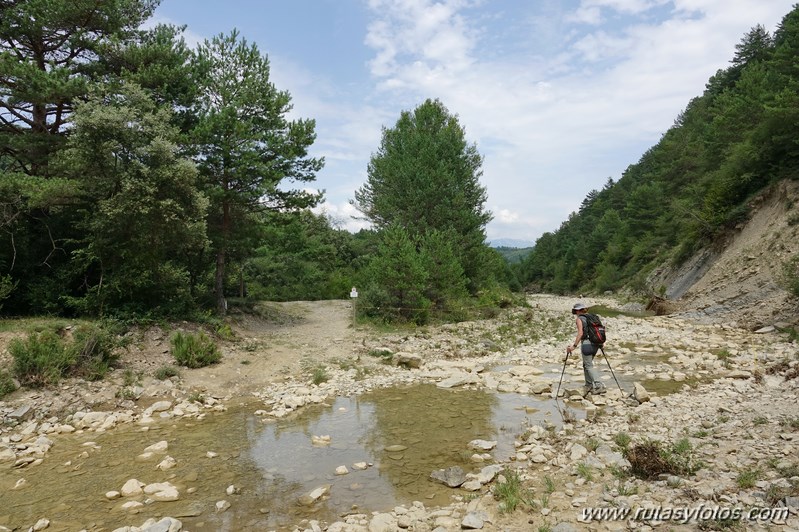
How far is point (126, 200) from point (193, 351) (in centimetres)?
523

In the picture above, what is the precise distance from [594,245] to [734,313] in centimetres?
6631

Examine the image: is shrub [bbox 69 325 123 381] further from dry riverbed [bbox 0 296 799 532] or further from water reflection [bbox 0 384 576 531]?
water reflection [bbox 0 384 576 531]

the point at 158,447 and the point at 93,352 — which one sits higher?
the point at 93,352

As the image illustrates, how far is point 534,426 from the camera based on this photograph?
8758mm

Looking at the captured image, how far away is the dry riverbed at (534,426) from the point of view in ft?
17.3

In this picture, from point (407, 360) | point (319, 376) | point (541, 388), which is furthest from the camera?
point (407, 360)

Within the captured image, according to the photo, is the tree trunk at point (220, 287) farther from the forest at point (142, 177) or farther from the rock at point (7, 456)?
the rock at point (7, 456)

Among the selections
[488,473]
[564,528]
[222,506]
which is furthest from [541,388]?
[222,506]

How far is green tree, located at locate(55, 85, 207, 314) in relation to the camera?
14031 millimetres

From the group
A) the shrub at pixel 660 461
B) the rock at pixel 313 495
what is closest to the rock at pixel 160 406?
the rock at pixel 313 495

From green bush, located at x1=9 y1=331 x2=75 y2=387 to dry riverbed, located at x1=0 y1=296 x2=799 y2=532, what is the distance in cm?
40

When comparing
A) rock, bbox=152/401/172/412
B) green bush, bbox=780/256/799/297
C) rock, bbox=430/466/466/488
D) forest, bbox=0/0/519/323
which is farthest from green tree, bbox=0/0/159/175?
green bush, bbox=780/256/799/297

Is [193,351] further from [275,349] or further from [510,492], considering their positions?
[510,492]

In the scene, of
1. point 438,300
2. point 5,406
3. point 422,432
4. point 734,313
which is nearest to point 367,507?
point 422,432
